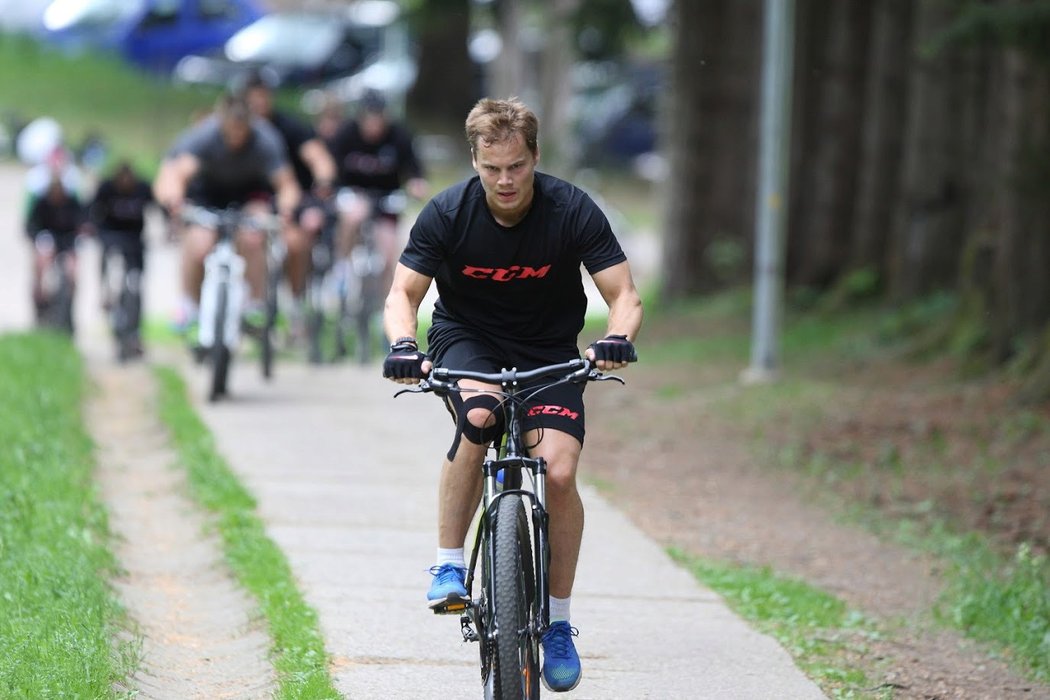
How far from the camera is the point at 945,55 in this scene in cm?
1459

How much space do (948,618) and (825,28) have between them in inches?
476

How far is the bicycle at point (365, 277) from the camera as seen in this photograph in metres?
15.0

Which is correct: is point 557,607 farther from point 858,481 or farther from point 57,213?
point 57,213

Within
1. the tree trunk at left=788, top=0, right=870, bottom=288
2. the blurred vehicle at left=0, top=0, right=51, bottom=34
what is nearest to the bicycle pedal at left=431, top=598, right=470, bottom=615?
the tree trunk at left=788, top=0, right=870, bottom=288

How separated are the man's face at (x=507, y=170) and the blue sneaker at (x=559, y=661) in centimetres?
132

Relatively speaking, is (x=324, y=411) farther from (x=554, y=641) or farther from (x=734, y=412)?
(x=554, y=641)

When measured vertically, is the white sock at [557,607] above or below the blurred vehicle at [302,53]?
below

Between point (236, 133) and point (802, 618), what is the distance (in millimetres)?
6700

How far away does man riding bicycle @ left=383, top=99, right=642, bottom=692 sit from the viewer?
18.9ft

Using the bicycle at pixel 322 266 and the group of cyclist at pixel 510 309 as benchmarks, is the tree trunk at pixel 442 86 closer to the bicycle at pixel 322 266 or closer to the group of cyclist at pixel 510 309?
the bicycle at pixel 322 266

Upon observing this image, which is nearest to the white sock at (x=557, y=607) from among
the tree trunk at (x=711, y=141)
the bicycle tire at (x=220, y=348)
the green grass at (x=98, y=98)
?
the bicycle tire at (x=220, y=348)

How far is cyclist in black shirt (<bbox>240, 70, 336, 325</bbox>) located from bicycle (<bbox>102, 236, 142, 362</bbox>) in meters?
1.45

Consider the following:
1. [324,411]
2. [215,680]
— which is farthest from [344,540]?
[324,411]

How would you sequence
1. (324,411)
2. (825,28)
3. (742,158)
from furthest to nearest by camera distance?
1. (742,158)
2. (825,28)
3. (324,411)
